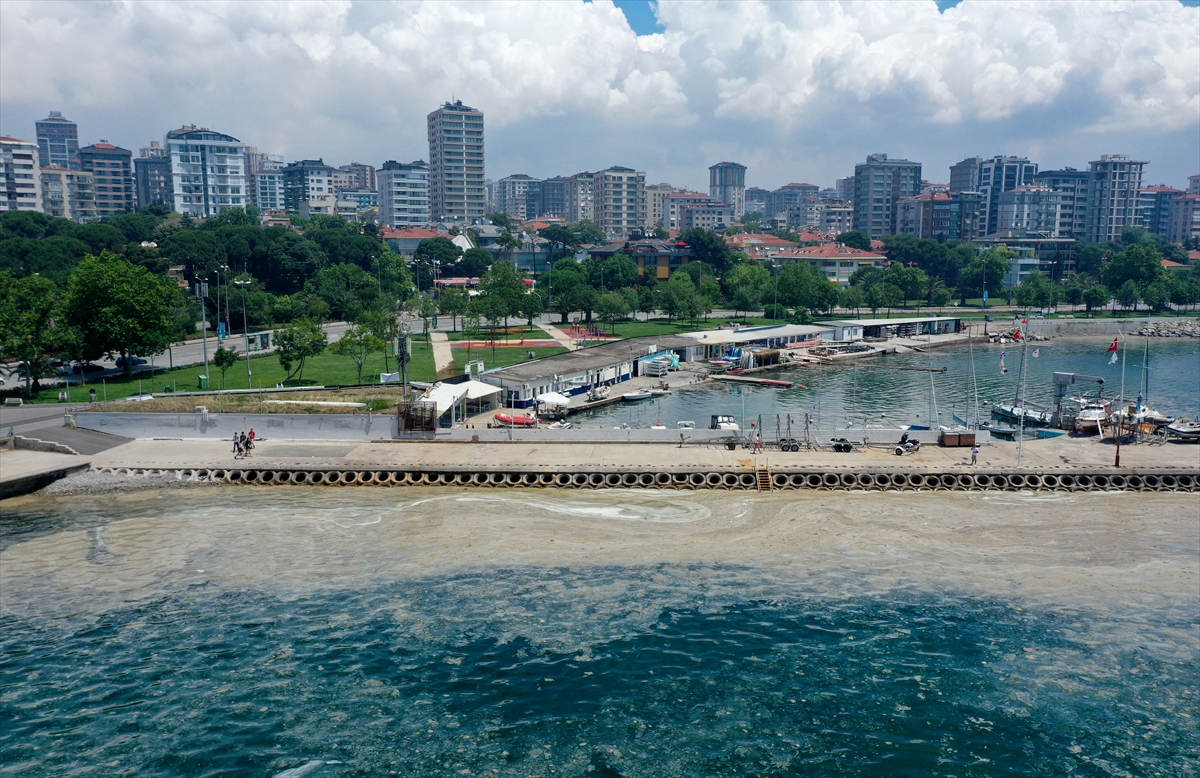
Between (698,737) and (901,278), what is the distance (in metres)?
95.1

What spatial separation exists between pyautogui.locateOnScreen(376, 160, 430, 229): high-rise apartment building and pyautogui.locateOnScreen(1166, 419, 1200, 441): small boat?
15615 cm

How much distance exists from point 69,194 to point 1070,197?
189 meters

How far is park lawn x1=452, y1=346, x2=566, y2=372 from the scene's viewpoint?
5688cm

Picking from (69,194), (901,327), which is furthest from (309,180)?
(901,327)

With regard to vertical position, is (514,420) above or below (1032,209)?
below

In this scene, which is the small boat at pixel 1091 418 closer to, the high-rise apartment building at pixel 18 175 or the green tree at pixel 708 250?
the green tree at pixel 708 250

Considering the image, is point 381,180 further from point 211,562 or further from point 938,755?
point 938,755

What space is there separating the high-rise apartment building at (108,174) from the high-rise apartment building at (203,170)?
859 inches

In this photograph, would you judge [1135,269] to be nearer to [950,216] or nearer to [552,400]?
[950,216]

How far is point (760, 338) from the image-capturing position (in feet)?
232

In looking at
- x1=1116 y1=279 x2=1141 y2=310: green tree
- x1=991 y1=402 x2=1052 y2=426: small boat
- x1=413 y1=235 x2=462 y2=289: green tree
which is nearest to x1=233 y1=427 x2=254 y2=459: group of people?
x1=991 y1=402 x2=1052 y2=426: small boat

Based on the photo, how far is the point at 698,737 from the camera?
16.5 m

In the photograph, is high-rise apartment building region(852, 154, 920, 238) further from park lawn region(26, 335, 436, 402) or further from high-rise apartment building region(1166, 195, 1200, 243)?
park lawn region(26, 335, 436, 402)

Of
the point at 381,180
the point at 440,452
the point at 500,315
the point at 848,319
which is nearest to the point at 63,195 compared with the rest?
the point at 381,180
